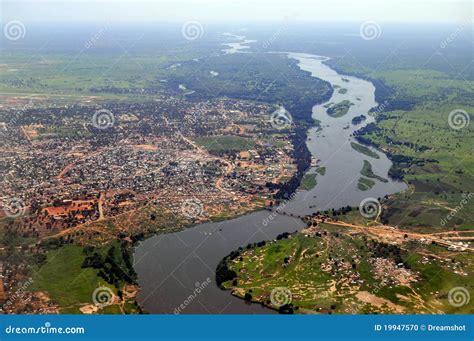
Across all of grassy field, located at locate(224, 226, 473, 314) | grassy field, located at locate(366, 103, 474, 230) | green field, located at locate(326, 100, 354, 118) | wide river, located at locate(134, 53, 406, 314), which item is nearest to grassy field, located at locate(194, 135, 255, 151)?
wide river, located at locate(134, 53, 406, 314)

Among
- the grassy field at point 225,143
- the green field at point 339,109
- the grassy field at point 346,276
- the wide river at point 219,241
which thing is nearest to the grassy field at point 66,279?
the wide river at point 219,241

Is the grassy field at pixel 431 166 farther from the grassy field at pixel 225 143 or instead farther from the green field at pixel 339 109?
the grassy field at pixel 225 143

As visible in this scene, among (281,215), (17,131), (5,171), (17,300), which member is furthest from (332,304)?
(17,131)

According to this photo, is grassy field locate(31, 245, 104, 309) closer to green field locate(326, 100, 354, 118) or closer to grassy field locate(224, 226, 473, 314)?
grassy field locate(224, 226, 473, 314)

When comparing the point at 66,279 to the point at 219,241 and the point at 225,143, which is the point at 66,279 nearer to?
the point at 219,241

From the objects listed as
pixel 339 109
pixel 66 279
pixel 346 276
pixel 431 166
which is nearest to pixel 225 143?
pixel 431 166

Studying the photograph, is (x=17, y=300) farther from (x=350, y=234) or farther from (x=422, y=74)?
(x=422, y=74)
